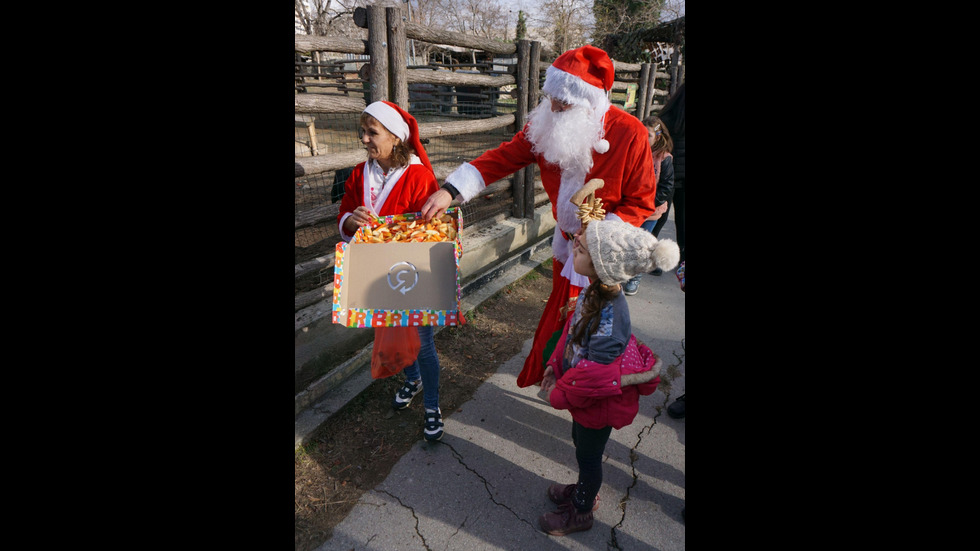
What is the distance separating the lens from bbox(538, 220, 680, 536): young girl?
1.88 meters

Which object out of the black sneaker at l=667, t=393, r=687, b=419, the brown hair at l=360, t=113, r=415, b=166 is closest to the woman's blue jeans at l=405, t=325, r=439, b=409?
the brown hair at l=360, t=113, r=415, b=166

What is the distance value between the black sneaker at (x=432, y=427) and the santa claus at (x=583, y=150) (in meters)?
0.93

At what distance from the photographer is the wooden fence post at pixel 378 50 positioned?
3423 mm

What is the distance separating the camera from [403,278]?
233 cm

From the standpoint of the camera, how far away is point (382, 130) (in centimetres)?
255

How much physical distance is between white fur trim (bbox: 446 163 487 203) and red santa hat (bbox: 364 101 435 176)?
19 centimetres

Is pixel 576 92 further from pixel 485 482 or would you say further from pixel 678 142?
pixel 678 142

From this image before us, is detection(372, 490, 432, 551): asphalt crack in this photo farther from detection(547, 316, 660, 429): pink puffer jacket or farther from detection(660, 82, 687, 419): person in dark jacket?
detection(660, 82, 687, 419): person in dark jacket

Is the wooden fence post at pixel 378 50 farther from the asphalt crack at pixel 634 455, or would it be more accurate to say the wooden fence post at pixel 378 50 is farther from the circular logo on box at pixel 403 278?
the asphalt crack at pixel 634 455

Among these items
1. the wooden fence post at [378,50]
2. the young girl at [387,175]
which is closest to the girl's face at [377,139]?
the young girl at [387,175]

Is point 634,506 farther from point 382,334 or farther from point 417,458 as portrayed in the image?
point 382,334
